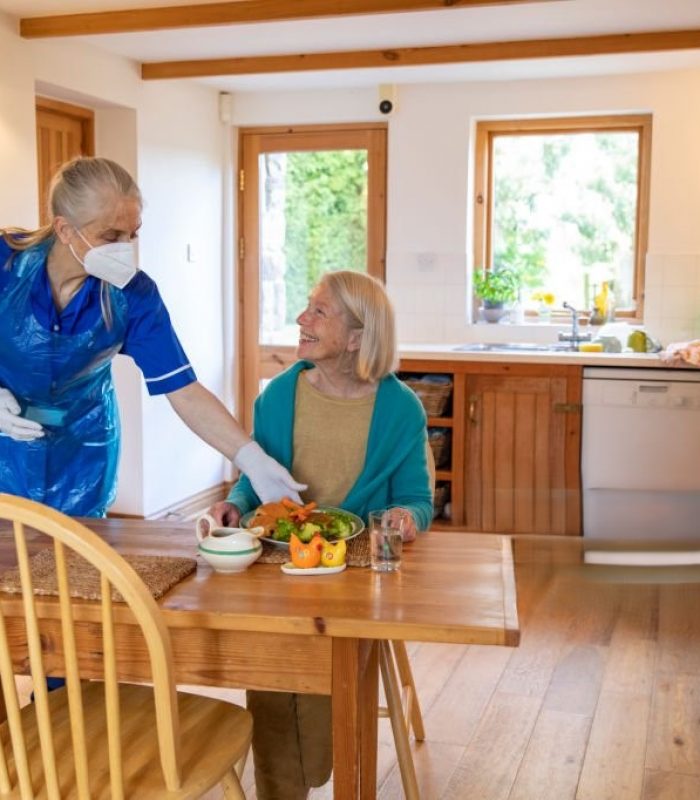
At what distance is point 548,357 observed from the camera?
4.58 metres

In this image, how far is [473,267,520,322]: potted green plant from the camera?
5281 mm

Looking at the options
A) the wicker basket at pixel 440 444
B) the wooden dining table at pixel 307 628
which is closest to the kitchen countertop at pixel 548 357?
the wicker basket at pixel 440 444

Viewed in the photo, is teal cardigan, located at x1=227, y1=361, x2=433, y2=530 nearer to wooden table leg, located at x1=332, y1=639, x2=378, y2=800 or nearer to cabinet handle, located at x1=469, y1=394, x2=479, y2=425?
wooden table leg, located at x1=332, y1=639, x2=378, y2=800

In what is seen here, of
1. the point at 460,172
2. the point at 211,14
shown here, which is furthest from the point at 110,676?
the point at 460,172

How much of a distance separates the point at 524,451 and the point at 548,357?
0.44 meters

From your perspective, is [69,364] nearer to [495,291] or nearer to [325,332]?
[325,332]

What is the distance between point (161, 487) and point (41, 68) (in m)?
2.02

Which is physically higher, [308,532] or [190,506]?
[308,532]

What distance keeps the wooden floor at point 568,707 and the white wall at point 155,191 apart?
1.97 m

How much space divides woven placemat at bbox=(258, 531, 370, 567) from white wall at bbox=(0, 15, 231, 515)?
248cm

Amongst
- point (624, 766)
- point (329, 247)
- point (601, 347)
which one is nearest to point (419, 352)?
point (601, 347)

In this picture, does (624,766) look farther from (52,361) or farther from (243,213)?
(243,213)

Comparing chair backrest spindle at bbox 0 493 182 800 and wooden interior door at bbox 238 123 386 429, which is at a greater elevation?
wooden interior door at bbox 238 123 386 429

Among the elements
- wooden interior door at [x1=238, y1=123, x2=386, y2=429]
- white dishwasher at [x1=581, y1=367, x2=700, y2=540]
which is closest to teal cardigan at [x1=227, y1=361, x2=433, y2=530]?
white dishwasher at [x1=581, y1=367, x2=700, y2=540]
